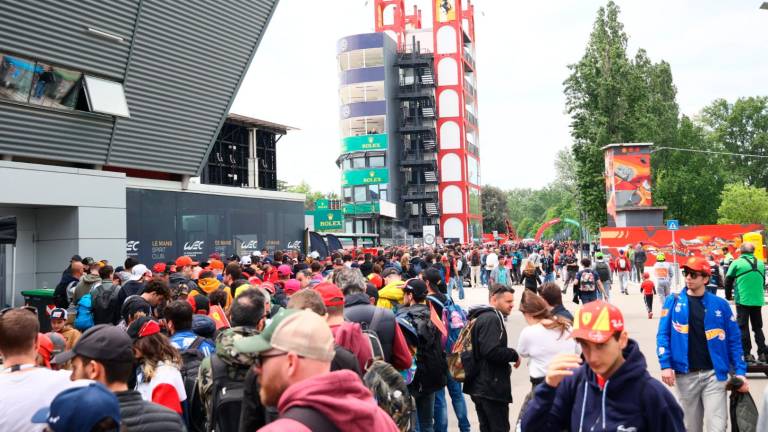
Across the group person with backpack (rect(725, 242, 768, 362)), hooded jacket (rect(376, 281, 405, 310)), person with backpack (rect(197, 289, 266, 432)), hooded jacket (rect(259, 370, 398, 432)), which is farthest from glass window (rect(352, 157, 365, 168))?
hooded jacket (rect(259, 370, 398, 432))

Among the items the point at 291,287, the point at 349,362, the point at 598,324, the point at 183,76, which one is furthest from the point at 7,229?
the point at 183,76

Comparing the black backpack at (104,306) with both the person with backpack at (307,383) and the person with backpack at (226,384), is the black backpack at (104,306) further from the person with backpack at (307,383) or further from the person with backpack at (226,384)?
the person with backpack at (307,383)

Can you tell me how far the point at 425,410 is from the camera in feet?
22.8

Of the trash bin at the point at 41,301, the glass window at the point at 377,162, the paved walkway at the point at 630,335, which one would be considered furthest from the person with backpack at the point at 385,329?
the glass window at the point at 377,162

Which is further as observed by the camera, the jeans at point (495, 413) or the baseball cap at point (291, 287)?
the baseball cap at point (291, 287)

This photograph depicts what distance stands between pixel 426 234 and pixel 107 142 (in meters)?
18.5

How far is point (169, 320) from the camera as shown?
18.8 ft

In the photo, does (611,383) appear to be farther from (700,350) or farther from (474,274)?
(474,274)

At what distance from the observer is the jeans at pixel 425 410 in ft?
22.8

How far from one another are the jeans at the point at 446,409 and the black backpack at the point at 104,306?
4974 millimetres

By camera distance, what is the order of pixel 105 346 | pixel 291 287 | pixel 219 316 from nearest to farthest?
pixel 105 346 → pixel 219 316 → pixel 291 287

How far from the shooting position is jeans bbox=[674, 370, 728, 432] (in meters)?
6.09

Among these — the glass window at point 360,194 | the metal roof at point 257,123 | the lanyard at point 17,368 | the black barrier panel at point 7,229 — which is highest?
the metal roof at point 257,123

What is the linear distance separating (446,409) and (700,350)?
2.65 m
